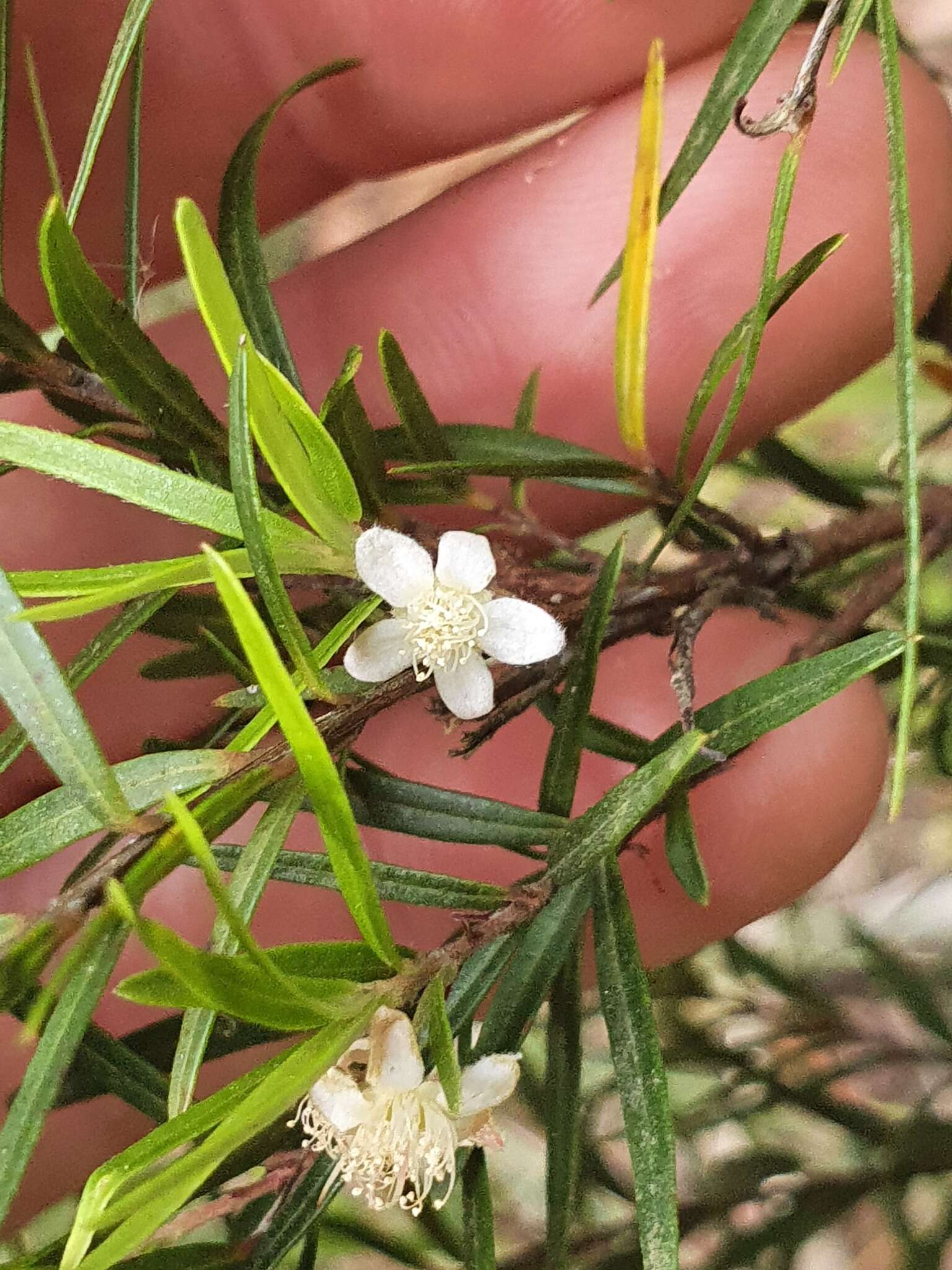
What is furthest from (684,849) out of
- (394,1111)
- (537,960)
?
(394,1111)

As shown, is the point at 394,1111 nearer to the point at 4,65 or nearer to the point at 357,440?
the point at 357,440

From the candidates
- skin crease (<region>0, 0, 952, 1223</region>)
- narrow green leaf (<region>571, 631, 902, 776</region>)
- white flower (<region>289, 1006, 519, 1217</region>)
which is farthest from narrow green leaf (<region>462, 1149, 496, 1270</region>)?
skin crease (<region>0, 0, 952, 1223</region>)

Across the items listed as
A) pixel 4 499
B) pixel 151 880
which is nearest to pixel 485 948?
pixel 151 880

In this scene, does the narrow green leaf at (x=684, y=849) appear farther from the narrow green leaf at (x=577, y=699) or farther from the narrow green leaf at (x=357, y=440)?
the narrow green leaf at (x=357, y=440)

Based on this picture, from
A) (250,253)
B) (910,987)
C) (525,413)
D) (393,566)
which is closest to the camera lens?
(393,566)

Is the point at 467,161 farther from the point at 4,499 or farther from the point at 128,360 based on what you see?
the point at 128,360

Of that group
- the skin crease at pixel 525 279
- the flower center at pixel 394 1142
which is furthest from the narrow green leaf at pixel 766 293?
the skin crease at pixel 525 279
